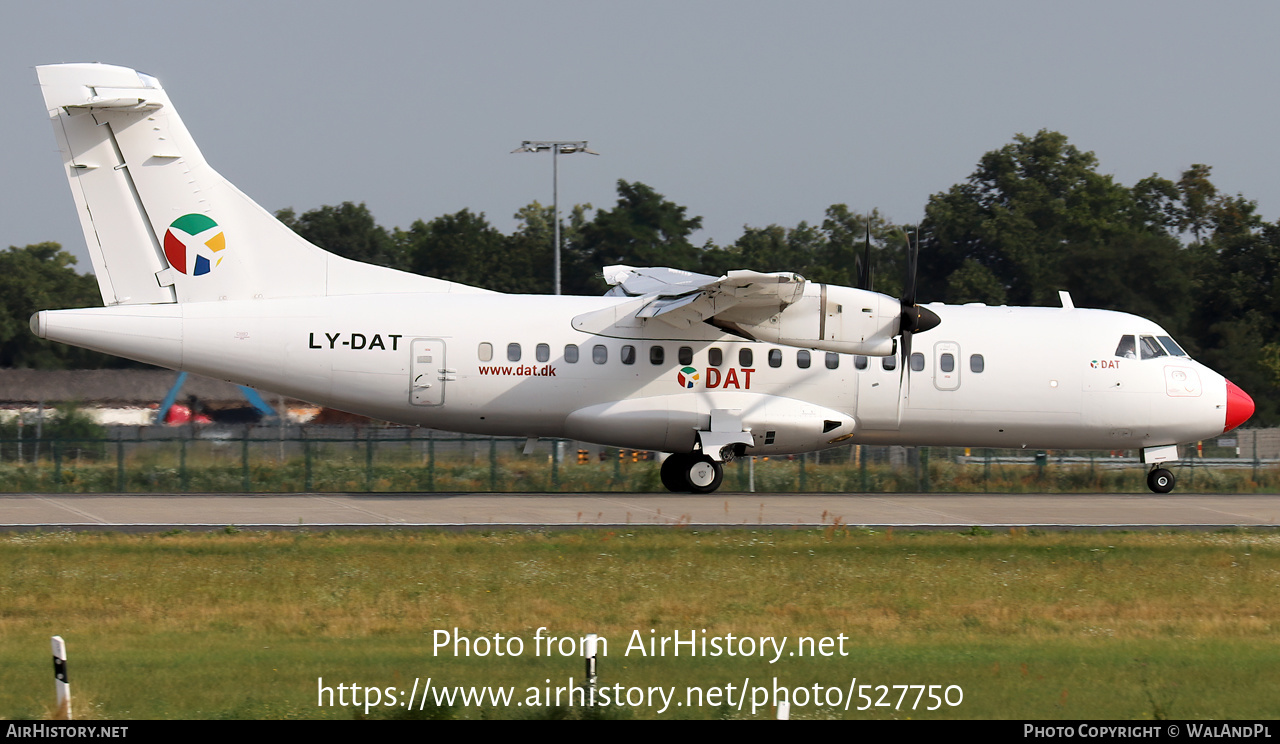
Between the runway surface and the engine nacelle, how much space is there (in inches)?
115

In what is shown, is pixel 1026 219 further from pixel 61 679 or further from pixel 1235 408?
pixel 61 679

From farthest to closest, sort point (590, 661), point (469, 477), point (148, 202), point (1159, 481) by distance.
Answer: point (469, 477), point (1159, 481), point (148, 202), point (590, 661)

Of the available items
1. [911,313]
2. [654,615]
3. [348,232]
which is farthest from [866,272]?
[348,232]

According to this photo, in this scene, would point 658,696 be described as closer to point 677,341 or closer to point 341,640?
point 341,640

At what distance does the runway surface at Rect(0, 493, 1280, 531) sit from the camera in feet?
64.5

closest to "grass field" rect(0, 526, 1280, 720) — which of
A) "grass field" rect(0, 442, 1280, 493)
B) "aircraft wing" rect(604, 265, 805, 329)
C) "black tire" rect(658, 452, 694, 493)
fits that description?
"aircraft wing" rect(604, 265, 805, 329)

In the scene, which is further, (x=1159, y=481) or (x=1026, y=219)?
(x=1026, y=219)

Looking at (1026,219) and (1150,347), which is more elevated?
(1026,219)

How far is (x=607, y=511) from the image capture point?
70.7 feet

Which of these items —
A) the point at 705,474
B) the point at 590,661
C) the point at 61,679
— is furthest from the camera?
the point at 705,474

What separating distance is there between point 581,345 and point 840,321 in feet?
16.1

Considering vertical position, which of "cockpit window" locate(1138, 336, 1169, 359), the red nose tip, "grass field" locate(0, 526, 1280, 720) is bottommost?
"grass field" locate(0, 526, 1280, 720)

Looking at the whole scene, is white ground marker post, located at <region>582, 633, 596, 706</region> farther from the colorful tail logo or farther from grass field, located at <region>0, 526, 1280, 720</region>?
the colorful tail logo
